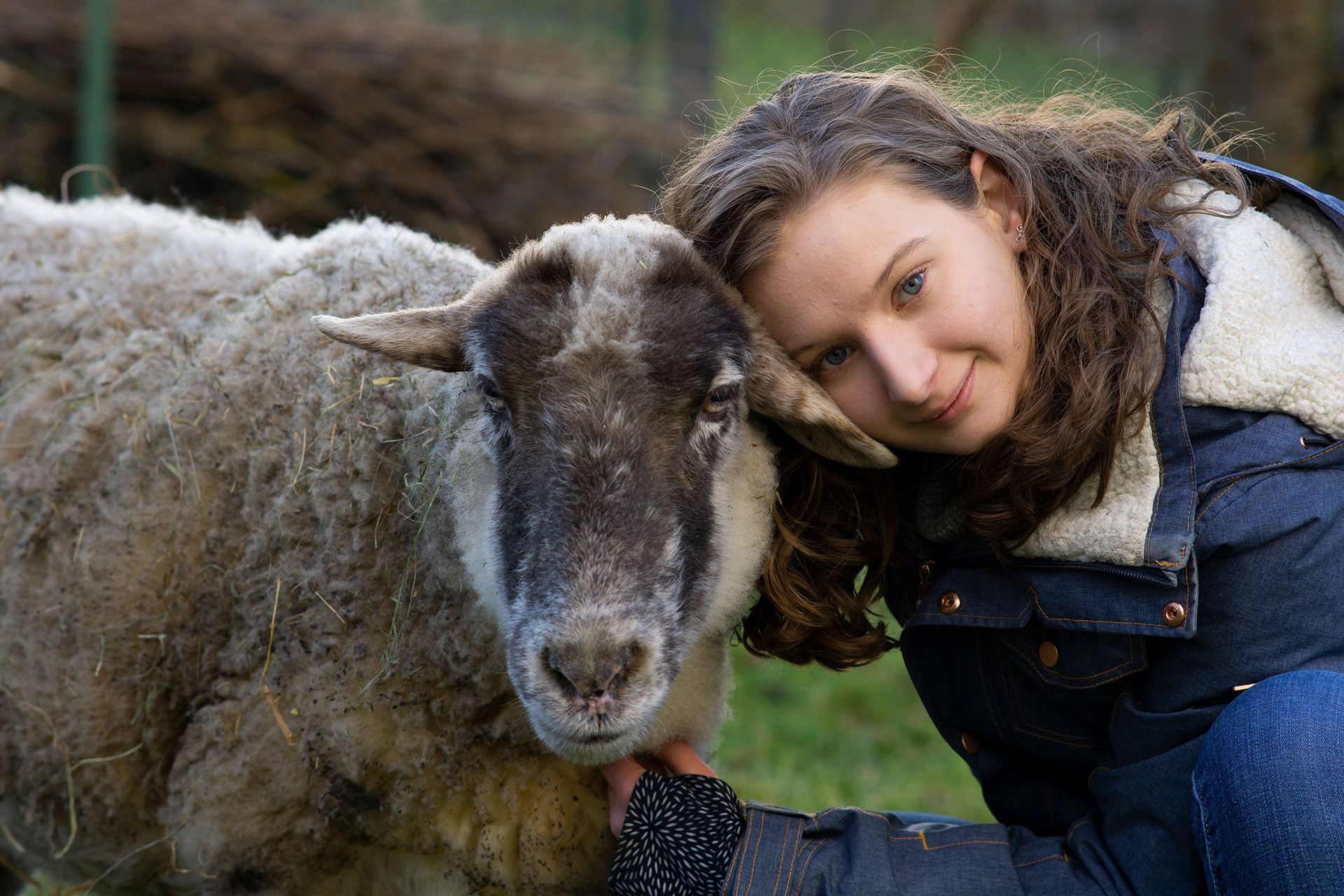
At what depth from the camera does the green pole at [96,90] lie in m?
5.98

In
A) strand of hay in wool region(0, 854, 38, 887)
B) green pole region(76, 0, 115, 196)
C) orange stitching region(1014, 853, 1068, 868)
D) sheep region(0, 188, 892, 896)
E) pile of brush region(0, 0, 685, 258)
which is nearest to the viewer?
sheep region(0, 188, 892, 896)

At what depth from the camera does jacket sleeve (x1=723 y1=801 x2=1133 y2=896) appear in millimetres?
2104

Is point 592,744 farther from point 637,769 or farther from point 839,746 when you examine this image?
point 839,746

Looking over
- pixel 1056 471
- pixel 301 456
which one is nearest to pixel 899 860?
pixel 1056 471

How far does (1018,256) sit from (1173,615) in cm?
73

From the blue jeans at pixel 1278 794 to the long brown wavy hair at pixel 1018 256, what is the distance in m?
0.48

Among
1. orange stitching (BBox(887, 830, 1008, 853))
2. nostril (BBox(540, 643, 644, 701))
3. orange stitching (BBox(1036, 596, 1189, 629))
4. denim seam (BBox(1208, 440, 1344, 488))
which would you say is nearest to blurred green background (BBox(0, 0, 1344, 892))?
orange stitching (BBox(887, 830, 1008, 853))

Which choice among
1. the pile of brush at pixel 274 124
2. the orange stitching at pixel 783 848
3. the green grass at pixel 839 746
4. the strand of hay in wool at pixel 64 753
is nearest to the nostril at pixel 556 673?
the orange stitching at pixel 783 848

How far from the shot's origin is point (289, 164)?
652 cm

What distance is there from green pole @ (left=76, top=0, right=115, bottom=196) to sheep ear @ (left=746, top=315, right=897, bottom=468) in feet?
16.3

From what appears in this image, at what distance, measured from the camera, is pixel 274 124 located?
21.5 ft

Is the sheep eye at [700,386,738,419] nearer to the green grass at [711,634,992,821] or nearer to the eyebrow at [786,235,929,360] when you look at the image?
the eyebrow at [786,235,929,360]

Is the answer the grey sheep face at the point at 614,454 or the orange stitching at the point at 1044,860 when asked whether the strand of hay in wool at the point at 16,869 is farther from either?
the orange stitching at the point at 1044,860

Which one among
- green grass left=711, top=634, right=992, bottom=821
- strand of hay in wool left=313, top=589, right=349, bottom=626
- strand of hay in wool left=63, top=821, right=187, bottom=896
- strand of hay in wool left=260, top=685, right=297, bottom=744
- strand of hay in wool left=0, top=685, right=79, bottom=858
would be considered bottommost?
green grass left=711, top=634, right=992, bottom=821
